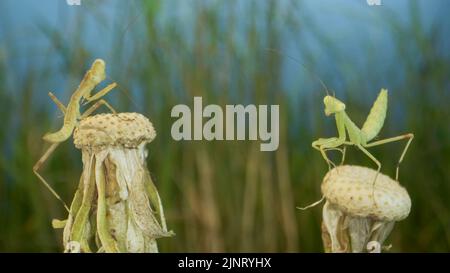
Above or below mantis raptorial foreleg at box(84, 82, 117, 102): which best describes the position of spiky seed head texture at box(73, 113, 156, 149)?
below

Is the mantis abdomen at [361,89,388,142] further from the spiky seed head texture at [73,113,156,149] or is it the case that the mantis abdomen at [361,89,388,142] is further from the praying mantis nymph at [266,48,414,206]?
the spiky seed head texture at [73,113,156,149]

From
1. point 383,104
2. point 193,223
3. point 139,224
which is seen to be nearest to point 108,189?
point 139,224


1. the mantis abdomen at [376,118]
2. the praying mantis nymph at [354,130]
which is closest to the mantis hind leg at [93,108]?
the praying mantis nymph at [354,130]

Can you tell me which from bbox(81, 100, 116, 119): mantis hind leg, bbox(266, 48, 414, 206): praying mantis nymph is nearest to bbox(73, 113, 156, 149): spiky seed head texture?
bbox(81, 100, 116, 119): mantis hind leg

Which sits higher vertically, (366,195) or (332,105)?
(332,105)

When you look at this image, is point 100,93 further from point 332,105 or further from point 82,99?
point 332,105

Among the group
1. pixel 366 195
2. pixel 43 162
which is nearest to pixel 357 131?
pixel 366 195
